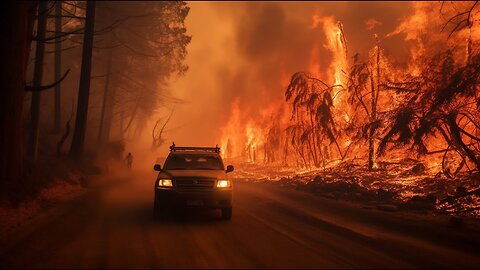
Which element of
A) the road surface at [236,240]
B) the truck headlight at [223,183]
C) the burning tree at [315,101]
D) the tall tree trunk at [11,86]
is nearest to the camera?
the road surface at [236,240]

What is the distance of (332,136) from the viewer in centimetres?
2694

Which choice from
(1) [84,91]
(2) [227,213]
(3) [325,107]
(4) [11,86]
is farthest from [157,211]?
(3) [325,107]

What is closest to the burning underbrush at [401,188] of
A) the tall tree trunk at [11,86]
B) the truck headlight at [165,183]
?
the truck headlight at [165,183]

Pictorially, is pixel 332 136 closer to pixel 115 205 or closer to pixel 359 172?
pixel 359 172

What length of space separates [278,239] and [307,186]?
12.9m

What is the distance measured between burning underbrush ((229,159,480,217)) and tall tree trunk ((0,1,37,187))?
11821mm

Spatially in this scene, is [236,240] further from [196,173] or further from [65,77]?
[65,77]

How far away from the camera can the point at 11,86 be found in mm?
11742

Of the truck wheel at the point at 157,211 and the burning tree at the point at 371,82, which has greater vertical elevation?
the burning tree at the point at 371,82

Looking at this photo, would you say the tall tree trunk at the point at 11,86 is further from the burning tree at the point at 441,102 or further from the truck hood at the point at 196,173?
the burning tree at the point at 441,102

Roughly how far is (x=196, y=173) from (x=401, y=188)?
11.4m

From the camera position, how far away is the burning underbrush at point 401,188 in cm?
1377

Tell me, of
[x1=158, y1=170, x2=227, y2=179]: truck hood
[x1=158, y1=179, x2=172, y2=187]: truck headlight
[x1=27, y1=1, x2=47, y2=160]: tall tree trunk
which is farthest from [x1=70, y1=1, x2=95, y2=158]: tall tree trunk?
[x1=158, y1=179, x2=172, y2=187]: truck headlight

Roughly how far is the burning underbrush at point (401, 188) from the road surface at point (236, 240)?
2.16m
